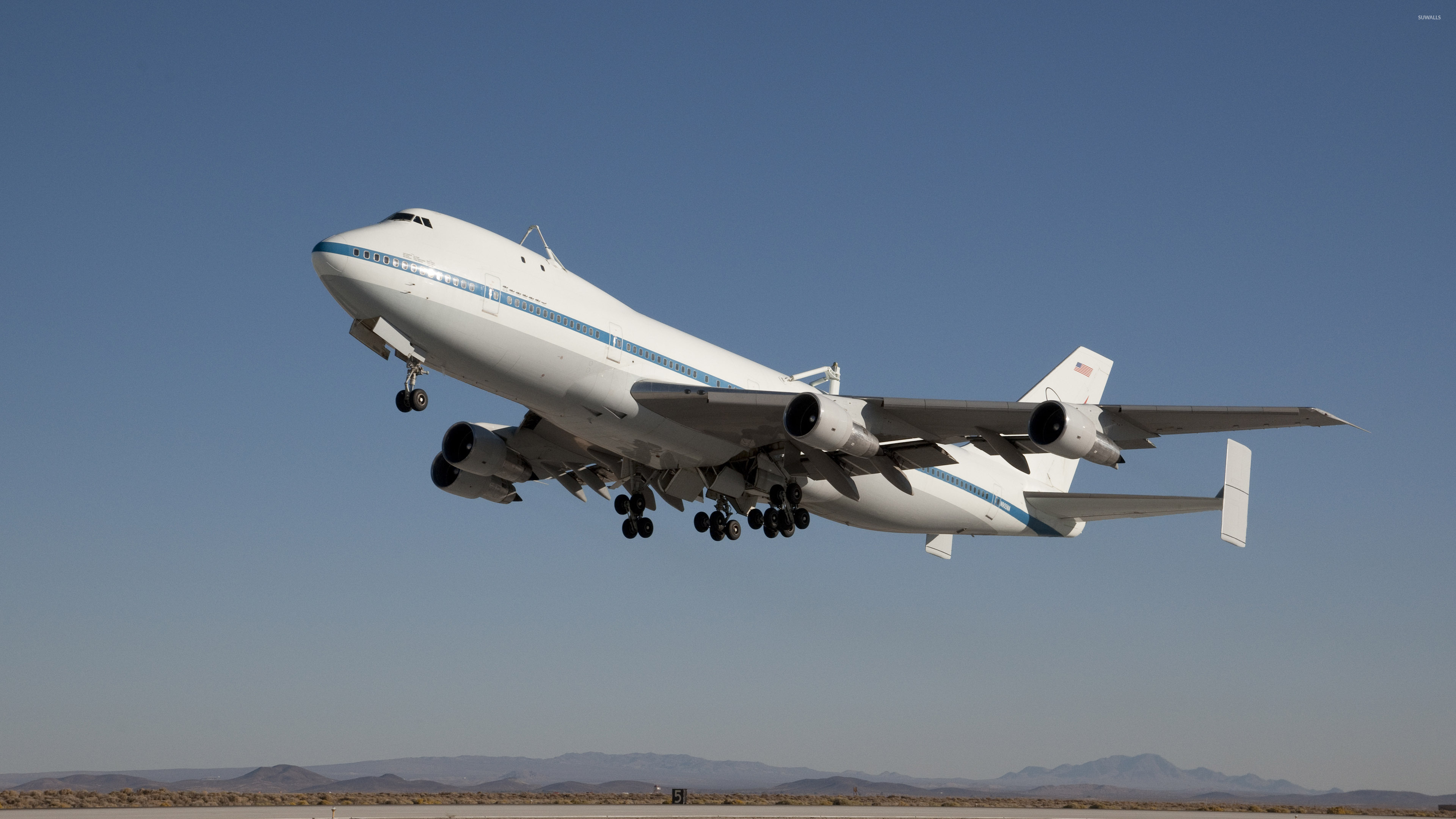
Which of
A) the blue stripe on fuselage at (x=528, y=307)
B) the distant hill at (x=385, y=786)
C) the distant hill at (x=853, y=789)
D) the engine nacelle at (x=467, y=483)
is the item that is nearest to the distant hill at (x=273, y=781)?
the distant hill at (x=385, y=786)

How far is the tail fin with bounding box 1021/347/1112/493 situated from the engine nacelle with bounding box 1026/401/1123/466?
46.1ft

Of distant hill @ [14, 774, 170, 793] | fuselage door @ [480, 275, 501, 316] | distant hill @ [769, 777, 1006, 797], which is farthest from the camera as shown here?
distant hill @ [769, 777, 1006, 797]

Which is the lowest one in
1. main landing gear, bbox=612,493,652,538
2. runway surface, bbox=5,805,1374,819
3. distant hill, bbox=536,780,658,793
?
distant hill, bbox=536,780,658,793

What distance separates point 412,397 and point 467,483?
10803 millimetres

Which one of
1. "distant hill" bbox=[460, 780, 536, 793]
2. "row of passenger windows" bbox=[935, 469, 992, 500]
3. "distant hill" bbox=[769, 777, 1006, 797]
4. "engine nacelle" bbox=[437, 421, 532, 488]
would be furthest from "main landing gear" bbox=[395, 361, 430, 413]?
"distant hill" bbox=[769, 777, 1006, 797]

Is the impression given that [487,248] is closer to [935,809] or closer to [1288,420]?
[1288,420]

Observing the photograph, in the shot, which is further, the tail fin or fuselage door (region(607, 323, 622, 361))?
the tail fin

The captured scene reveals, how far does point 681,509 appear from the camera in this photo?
35.2 m

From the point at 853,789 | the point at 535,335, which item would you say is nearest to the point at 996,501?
the point at 535,335

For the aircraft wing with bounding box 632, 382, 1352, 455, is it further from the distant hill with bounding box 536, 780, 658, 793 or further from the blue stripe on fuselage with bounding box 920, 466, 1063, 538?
the distant hill with bounding box 536, 780, 658, 793

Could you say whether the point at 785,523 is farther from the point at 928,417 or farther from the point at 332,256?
the point at 332,256

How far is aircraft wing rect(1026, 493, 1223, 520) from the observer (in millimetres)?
34094

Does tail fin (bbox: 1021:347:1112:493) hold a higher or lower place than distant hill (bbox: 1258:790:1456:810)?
higher

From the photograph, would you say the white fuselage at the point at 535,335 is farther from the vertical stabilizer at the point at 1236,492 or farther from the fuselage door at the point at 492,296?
the vertical stabilizer at the point at 1236,492
